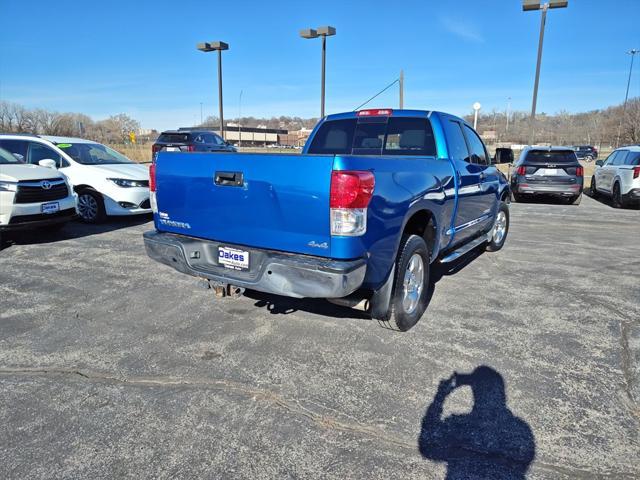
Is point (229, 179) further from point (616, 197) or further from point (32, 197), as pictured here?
point (616, 197)

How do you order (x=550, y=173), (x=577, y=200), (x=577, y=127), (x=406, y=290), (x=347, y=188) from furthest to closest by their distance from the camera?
(x=577, y=127) < (x=577, y=200) < (x=550, y=173) < (x=406, y=290) < (x=347, y=188)

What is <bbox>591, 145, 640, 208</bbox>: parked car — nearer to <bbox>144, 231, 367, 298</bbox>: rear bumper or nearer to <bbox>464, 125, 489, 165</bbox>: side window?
<bbox>464, 125, 489, 165</bbox>: side window

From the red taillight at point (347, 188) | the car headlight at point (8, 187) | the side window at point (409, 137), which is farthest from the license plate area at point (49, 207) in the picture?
the red taillight at point (347, 188)

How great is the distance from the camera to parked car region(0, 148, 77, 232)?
6344mm

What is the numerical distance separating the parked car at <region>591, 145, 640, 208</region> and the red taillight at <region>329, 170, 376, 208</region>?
11.6 m

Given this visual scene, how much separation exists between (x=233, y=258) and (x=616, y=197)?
1281 centimetres

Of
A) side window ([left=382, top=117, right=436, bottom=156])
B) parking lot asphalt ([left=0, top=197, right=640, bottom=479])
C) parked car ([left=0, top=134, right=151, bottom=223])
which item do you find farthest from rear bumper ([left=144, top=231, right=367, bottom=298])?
parked car ([left=0, top=134, right=151, bottom=223])

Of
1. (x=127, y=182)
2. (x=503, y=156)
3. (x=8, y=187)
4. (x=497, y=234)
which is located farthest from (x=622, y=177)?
(x=8, y=187)

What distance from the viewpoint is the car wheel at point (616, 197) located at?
12156 millimetres

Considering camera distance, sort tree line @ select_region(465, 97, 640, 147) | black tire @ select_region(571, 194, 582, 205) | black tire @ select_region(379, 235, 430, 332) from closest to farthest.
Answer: black tire @ select_region(379, 235, 430, 332)
black tire @ select_region(571, 194, 582, 205)
tree line @ select_region(465, 97, 640, 147)

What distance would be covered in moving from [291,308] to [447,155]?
2237 mm

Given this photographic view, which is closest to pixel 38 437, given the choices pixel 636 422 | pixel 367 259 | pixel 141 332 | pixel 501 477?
pixel 141 332

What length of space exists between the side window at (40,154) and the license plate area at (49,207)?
6.87 feet

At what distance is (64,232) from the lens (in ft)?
26.2
